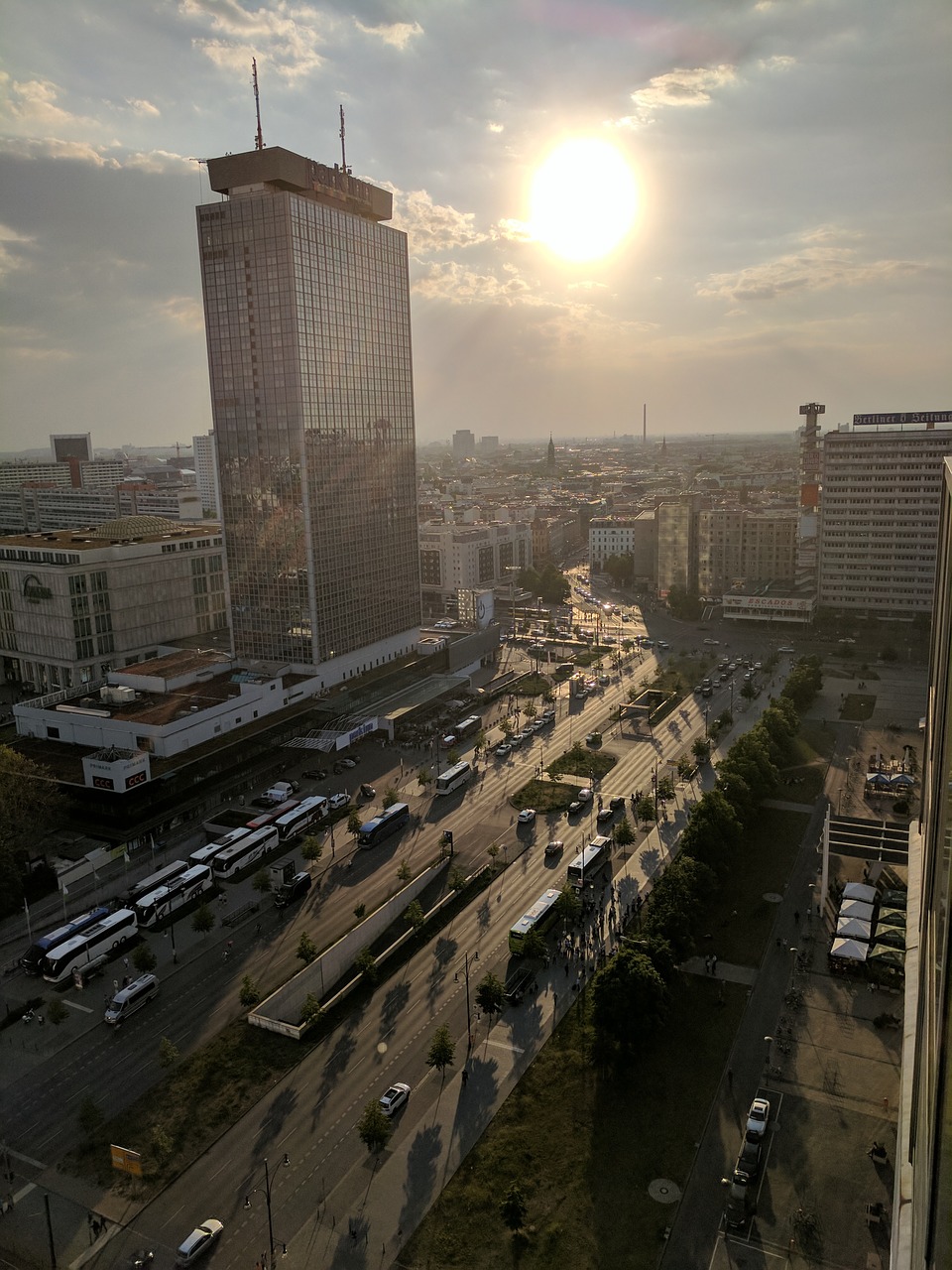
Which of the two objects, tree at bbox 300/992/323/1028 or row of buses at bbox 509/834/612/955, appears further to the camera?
row of buses at bbox 509/834/612/955

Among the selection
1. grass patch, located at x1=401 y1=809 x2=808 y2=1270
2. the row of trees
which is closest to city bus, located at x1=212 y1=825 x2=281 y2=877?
grass patch, located at x1=401 y1=809 x2=808 y2=1270

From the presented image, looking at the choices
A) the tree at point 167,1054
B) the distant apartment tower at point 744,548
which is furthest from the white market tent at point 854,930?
the distant apartment tower at point 744,548

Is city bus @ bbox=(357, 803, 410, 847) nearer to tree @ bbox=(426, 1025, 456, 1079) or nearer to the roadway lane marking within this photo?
the roadway lane marking

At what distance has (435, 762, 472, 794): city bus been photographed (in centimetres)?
6618

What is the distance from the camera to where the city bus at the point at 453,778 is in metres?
66.2

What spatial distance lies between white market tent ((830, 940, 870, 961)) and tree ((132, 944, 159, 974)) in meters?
32.8

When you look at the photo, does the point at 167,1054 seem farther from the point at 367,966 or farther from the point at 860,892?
the point at 860,892

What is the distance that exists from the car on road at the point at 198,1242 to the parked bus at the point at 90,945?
17.9 meters

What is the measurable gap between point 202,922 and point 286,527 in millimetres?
40483

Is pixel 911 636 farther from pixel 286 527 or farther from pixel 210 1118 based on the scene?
pixel 210 1118

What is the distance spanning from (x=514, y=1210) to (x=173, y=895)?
27.8 metres

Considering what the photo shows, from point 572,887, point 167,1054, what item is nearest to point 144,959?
point 167,1054

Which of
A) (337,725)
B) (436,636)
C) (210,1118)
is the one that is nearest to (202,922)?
(210,1118)

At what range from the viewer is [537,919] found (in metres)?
46.5
